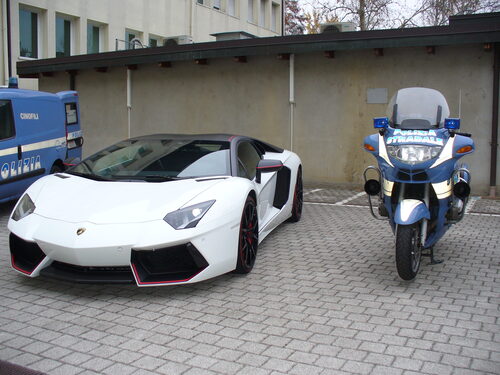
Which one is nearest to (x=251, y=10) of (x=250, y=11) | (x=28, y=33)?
(x=250, y=11)

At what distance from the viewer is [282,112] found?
1266 centimetres

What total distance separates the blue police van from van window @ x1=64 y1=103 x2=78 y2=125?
0.7 inches

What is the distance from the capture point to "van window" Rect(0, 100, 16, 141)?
8414 millimetres

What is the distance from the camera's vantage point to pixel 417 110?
5539mm

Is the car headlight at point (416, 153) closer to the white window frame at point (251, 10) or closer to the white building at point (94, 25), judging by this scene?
the white building at point (94, 25)

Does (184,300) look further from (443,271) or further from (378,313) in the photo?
(443,271)

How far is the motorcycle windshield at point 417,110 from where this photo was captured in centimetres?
544

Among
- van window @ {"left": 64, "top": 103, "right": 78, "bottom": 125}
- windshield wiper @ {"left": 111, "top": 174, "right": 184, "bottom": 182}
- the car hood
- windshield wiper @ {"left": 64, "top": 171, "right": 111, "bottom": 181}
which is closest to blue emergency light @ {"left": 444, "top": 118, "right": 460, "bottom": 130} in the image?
the car hood

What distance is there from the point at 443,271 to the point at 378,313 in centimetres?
154

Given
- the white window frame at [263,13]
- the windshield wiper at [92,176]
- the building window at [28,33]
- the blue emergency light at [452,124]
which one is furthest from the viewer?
the white window frame at [263,13]

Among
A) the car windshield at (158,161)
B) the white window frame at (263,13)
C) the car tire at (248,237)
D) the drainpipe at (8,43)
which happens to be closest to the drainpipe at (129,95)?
the drainpipe at (8,43)

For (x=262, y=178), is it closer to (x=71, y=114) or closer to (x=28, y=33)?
(x=71, y=114)

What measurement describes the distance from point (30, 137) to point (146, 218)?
5.12 meters

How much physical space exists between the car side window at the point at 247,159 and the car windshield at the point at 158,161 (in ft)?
0.74
